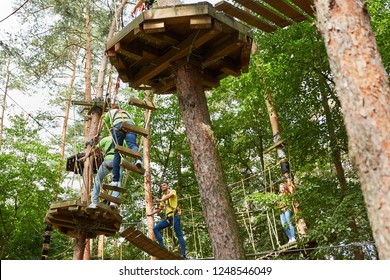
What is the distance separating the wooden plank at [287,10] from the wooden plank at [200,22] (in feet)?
3.52

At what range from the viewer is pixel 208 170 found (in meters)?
4.29

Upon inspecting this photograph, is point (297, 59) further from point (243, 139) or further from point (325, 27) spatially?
point (243, 139)

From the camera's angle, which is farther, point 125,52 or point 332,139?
point 332,139

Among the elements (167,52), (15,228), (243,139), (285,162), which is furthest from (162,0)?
(15,228)

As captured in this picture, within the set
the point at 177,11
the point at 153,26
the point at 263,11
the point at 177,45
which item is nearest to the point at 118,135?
the point at 177,45

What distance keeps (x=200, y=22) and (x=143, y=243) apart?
373 centimetres

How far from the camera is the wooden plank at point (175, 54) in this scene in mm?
4430

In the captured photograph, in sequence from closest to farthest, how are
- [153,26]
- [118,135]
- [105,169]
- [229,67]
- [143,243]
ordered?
[153,26]
[229,67]
[118,135]
[105,169]
[143,243]

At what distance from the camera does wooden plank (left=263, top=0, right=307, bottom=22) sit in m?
4.95

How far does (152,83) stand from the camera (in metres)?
5.52

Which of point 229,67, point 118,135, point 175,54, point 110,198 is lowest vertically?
point 110,198

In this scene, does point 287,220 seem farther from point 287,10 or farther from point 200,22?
point 200,22

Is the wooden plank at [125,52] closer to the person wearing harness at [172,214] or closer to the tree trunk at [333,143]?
the person wearing harness at [172,214]

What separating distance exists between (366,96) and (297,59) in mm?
5174
